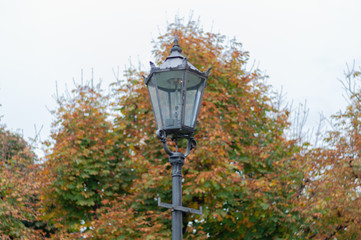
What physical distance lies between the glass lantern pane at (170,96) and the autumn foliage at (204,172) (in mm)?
7312

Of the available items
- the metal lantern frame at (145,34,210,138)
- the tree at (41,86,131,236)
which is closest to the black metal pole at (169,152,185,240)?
the metal lantern frame at (145,34,210,138)

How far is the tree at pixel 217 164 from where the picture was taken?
523 inches

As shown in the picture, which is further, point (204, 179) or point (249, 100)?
point (249, 100)

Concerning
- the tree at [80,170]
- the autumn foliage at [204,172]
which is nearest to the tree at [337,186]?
the autumn foliage at [204,172]

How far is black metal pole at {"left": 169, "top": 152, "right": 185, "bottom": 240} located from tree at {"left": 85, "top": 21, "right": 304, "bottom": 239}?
723 cm

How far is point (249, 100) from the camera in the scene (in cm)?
1636

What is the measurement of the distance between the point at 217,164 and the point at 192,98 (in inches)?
317

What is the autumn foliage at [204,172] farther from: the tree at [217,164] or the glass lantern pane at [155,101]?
the glass lantern pane at [155,101]

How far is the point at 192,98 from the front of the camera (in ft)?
18.1

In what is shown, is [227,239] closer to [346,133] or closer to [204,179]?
[204,179]

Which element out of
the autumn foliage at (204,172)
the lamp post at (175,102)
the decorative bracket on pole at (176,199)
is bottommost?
the decorative bracket on pole at (176,199)

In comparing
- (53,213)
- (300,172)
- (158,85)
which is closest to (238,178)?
(300,172)

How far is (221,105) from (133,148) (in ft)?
10.7

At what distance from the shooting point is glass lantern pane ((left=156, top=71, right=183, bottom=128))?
538 cm
